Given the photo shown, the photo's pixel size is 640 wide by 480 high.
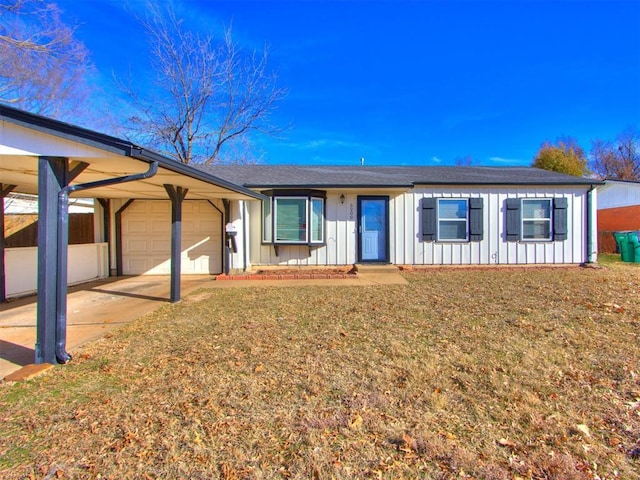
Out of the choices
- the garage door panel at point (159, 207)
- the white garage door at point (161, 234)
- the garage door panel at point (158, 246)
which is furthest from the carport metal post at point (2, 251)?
the garage door panel at point (158, 246)

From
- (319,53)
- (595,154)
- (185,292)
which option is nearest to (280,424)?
(185,292)

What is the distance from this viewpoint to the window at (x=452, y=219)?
9.96 metres

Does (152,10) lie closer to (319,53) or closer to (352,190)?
(319,53)

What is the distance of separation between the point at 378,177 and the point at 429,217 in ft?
6.09

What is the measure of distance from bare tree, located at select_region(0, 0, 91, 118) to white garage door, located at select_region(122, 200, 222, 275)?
6548 mm

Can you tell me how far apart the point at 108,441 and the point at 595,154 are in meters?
41.4

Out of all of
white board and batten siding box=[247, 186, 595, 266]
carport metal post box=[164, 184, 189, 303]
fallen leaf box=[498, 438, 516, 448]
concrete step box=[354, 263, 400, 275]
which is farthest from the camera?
white board and batten siding box=[247, 186, 595, 266]

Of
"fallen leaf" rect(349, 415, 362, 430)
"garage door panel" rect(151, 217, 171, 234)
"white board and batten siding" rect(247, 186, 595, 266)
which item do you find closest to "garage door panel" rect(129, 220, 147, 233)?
"garage door panel" rect(151, 217, 171, 234)

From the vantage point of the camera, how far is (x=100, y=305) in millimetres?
6094

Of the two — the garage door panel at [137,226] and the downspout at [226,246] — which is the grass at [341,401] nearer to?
the downspout at [226,246]

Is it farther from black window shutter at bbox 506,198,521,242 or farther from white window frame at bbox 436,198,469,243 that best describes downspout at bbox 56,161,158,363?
black window shutter at bbox 506,198,521,242

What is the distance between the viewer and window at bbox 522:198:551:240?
1009 cm

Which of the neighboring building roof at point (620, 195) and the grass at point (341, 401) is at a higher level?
the neighboring building roof at point (620, 195)

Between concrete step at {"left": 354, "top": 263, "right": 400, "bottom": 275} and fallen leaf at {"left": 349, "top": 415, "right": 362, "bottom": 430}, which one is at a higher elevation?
concrete step at {"left": 354, "top": 263, "right": 400, "bottom": 275}
